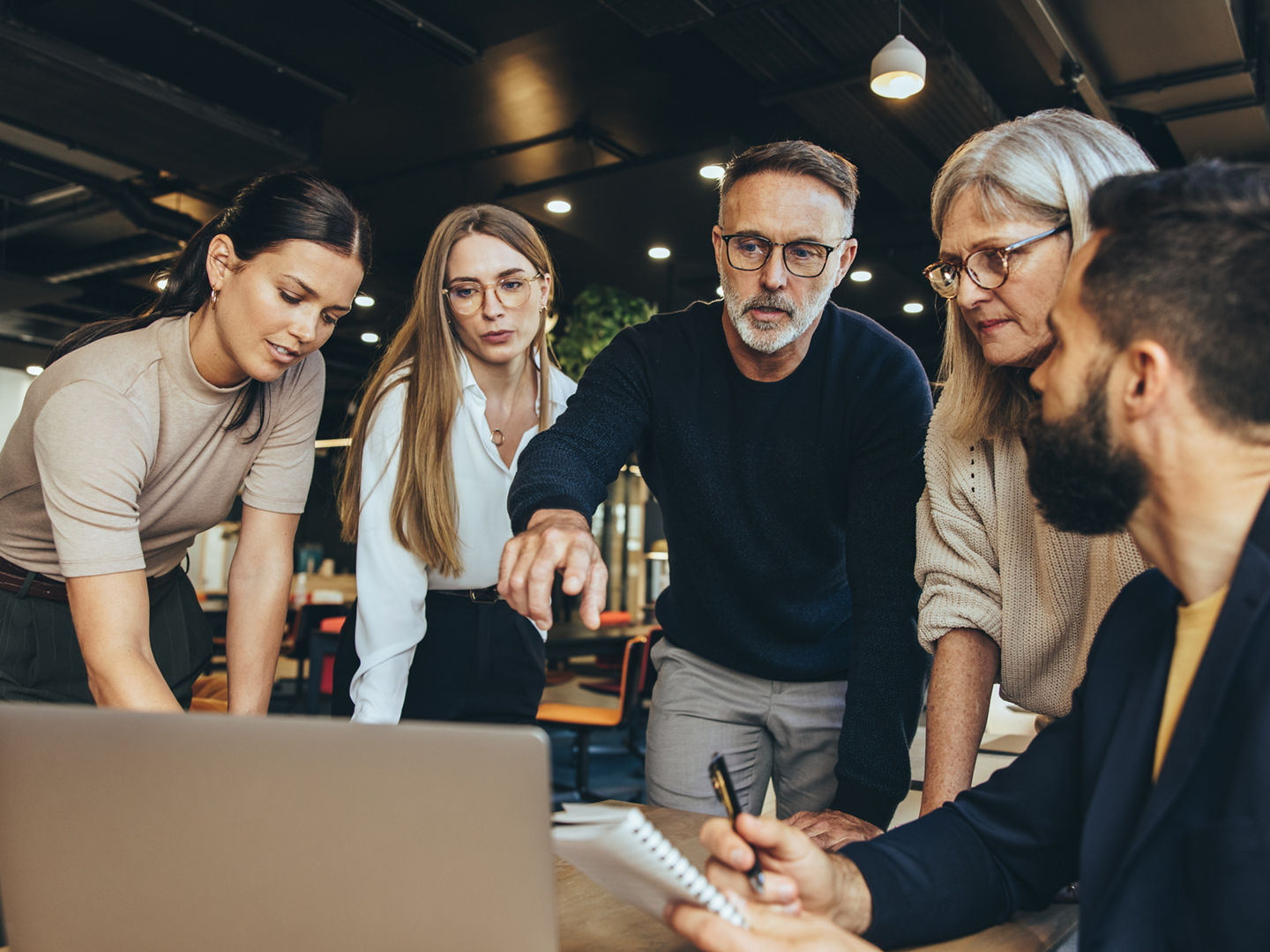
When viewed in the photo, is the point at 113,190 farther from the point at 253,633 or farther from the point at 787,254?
the point at 787,254

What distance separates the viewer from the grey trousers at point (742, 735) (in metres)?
1.76

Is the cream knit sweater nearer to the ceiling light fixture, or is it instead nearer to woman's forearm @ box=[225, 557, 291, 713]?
woman's forearm @ box=[225, 557, 291, 713]

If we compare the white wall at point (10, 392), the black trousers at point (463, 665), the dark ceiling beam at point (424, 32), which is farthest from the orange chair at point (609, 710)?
the white wall at point (10, 392)

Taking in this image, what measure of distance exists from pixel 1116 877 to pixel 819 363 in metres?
1.11

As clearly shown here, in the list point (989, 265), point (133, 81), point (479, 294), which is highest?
point (133, 81)

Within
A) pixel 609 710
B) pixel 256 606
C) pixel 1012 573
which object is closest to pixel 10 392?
pixel 609 710

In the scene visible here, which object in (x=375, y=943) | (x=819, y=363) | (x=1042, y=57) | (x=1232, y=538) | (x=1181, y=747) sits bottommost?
(x=375, y=943)

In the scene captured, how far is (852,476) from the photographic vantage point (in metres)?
1.68

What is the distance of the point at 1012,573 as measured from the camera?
4.57 ft

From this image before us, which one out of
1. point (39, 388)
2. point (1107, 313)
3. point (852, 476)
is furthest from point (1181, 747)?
point (39, 388)

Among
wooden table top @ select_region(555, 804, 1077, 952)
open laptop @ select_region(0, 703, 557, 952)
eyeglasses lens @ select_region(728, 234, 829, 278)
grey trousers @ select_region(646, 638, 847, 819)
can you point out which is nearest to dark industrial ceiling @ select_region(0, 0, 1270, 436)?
eyeglasses lens @ select_region(728, 234, 829, 278)

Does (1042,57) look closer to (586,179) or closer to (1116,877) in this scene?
(586,179)

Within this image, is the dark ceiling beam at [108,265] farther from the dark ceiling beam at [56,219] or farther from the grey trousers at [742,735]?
the grey trousers at [742,735]

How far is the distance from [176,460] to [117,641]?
40 cm
